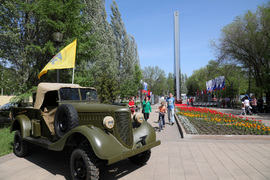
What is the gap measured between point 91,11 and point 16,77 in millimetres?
16064

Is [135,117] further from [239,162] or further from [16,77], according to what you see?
[16,77]

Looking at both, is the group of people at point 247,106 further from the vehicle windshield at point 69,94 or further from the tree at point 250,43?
the vehicle windshield at point 69,94

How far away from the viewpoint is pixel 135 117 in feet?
15.8

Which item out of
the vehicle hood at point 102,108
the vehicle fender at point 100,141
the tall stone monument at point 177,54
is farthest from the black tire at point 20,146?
the tall stone monument at point 177,54

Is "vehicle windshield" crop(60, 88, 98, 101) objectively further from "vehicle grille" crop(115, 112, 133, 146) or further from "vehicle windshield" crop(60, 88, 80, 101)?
"vehicle grille" crop(115, 112, 133, 146)

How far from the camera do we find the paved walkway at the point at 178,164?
401 centimetres

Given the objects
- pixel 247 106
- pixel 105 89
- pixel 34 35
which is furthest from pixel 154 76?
pixel 34 35

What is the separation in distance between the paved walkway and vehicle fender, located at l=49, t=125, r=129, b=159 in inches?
32.3

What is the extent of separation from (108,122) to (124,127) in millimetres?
421

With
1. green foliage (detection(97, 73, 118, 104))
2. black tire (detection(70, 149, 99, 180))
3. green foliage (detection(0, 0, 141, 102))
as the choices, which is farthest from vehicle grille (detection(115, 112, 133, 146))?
green foliage (detection(97, 73, 118, 104))

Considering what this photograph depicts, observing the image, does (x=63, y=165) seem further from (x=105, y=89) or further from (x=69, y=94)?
(x=105, y=89)

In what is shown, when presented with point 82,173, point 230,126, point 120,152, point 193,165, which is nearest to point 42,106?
point 82,173

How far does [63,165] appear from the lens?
4.78 m

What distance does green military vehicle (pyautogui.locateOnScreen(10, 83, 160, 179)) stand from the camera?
11.4ft
